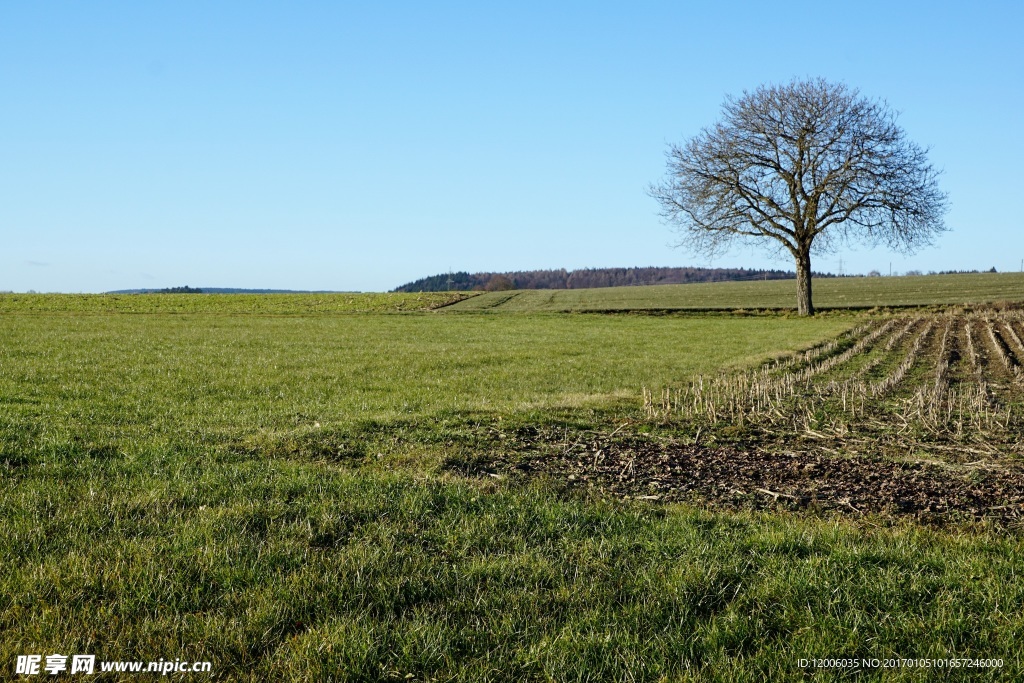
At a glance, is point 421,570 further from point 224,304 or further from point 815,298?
point 224,304

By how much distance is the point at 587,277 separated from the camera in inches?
6924

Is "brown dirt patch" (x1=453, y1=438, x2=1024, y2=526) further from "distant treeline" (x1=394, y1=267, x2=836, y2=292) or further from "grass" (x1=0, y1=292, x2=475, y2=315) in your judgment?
"distant treeline" (x1=394, y1=267, x2=836, y2=292)

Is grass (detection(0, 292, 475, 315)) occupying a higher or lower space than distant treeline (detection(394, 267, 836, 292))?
lower

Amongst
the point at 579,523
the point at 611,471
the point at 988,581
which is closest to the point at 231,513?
the point at 579,523

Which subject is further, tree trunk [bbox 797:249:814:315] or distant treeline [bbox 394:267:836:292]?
distant treeline [bbox 394:267:836:292]

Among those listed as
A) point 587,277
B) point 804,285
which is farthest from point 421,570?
point 587,277

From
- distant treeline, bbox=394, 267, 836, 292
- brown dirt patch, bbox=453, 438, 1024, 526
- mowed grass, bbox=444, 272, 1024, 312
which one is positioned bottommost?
brown dirt patch, bbox=453, 438, 1024, 526

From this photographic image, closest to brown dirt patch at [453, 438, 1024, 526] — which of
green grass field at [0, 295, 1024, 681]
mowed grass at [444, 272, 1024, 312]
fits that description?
green grass field at [0, 295, 1024, 681]

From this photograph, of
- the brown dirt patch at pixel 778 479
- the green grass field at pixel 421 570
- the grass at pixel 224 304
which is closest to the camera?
the green grass field at pixel 421 570

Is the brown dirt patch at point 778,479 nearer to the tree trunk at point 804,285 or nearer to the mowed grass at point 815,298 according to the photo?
the tree trunk at point 804,285

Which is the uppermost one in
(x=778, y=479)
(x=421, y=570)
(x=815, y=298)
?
(x=815, y=298)

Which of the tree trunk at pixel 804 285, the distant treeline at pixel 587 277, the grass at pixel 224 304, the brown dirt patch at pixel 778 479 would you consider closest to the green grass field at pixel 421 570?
the brown dirt patch at pixel 778 479

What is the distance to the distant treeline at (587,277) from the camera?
164m

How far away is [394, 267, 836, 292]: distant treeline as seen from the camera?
164 meters
